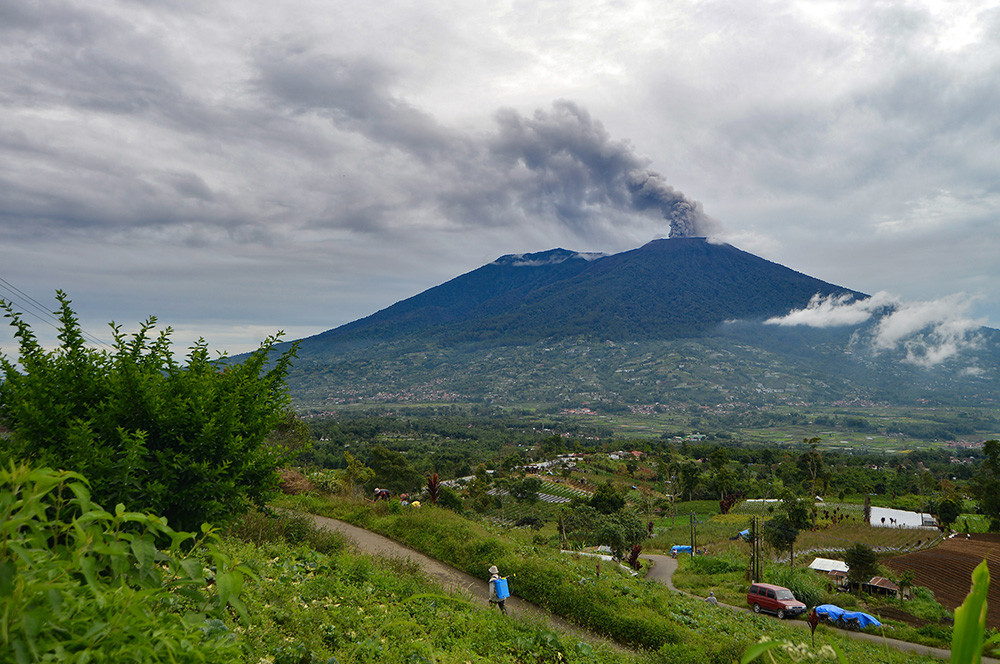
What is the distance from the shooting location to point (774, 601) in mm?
18906

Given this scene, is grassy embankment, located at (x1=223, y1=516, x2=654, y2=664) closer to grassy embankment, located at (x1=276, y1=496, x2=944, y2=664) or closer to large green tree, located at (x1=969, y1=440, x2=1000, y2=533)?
grassy embankment, located at (x1=276, y1=496, x2=944, y2=664)

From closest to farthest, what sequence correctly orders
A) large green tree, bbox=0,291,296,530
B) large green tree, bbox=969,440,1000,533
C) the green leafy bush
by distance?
the green leafy bush, large green tree, bbox=0,291,296,530, large green tree, bbox=969,440,1000,533

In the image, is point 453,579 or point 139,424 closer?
point 139,424

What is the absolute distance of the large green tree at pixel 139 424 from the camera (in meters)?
4.36

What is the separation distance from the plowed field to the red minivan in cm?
872

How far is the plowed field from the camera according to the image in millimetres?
24766

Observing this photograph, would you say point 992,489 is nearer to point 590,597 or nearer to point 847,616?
point 847,616

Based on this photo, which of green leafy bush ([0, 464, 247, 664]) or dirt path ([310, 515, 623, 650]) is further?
dirt path ([310, 515, 623, 650])

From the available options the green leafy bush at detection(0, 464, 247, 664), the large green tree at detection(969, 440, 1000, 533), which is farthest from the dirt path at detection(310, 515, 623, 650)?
the large green tree at detection(969, 440, 1000, 533)

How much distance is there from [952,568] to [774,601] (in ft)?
61.2

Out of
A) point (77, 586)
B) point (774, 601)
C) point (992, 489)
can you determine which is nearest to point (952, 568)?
point (992, 489)

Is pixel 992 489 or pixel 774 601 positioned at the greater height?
pixel 774 601

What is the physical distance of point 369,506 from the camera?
1472cm

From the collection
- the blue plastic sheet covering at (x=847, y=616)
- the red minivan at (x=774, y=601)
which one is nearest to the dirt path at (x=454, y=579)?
the red minivan at (x=774, y=601)
